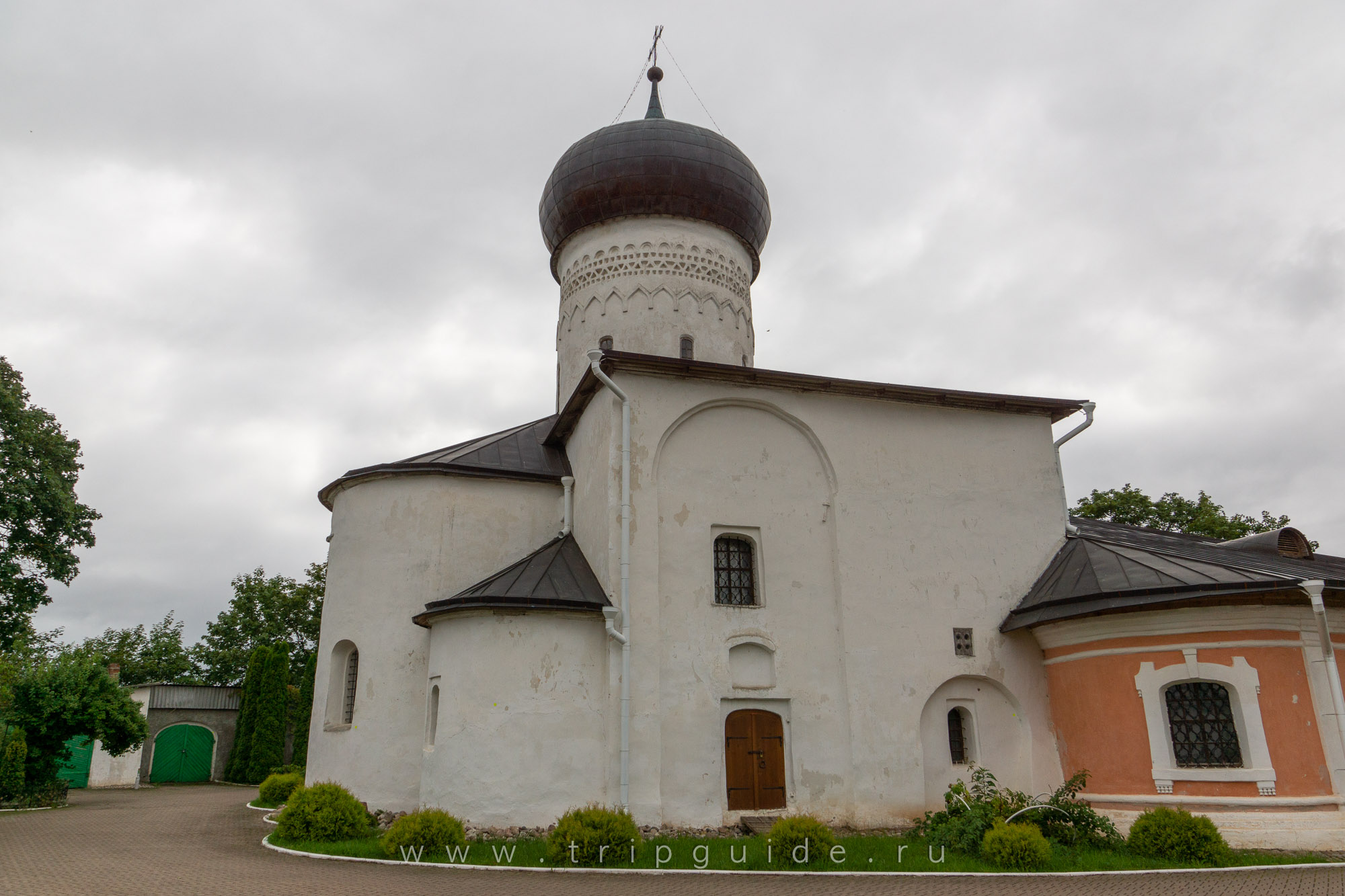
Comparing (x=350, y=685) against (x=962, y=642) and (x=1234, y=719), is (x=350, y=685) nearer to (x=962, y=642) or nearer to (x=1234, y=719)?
(x=962, y=642)

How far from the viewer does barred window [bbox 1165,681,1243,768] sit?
34.4 feet

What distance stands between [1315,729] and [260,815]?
1566 cm

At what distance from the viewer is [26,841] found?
11.4m

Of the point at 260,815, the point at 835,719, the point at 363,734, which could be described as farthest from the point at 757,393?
the point at 260,815

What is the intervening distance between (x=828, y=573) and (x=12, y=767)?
15.0 m

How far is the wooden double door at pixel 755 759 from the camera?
11477mm

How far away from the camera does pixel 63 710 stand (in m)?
16.8

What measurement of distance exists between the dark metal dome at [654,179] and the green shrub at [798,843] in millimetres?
11683

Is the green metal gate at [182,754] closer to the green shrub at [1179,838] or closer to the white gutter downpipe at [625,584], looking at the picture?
the white gutter downpipe at [625,584]

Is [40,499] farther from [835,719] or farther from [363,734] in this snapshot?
[835,719]

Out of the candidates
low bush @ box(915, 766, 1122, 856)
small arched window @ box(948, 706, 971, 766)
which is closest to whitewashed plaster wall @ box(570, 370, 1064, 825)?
small arched window @ box(948, 706, 971, 766)

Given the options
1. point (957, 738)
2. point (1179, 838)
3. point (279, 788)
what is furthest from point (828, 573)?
point (279, 788)

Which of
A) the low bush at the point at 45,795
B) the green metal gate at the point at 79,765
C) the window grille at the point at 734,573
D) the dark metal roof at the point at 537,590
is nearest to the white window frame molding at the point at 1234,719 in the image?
the window grille at the point at 734,573

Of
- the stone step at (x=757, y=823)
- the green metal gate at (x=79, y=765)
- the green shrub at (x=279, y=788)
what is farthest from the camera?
the green metal gate at (x=79, y=765)
